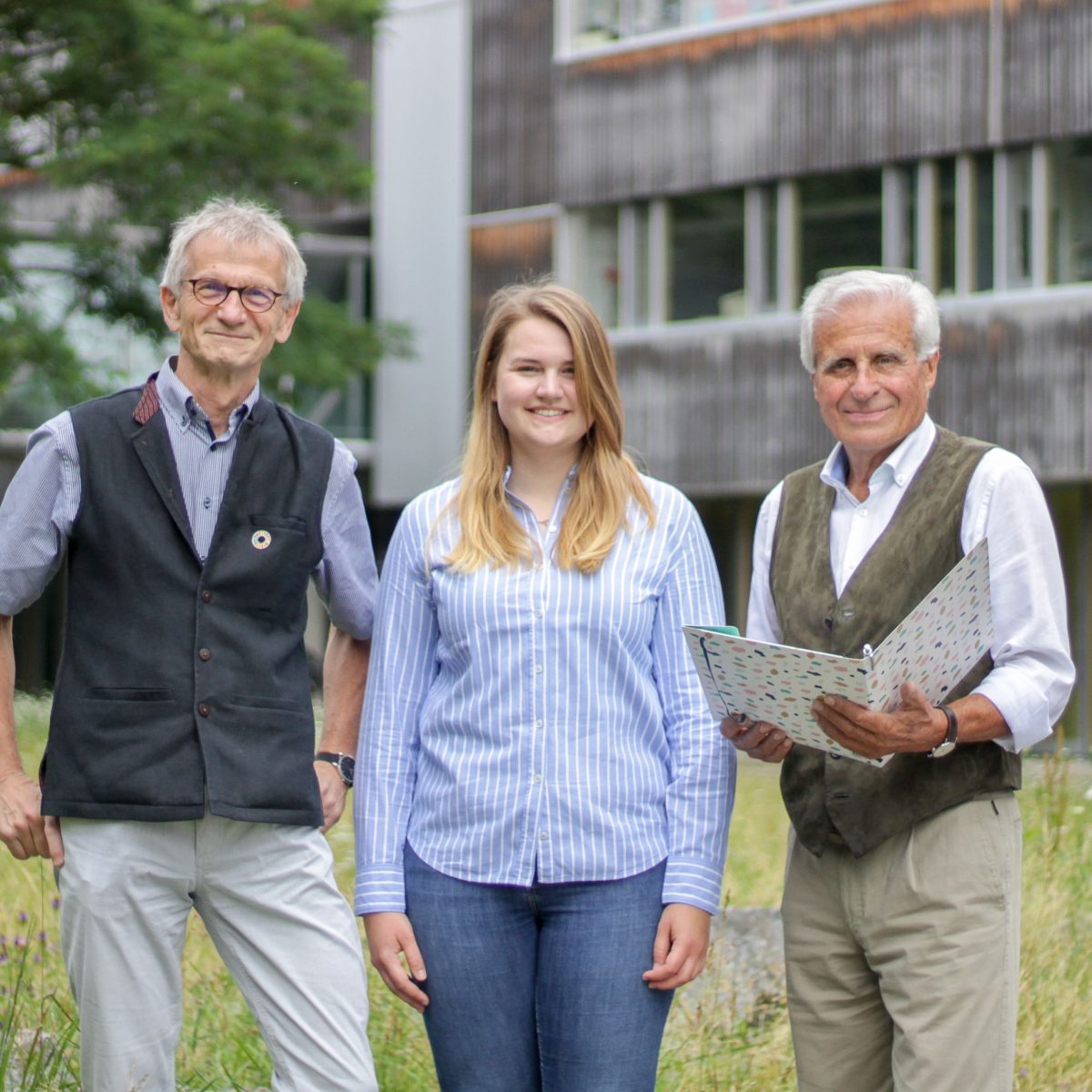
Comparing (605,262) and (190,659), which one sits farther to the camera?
(605,262)

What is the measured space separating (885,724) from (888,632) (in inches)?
14.9

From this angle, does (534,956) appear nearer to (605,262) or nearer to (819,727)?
(819,727)

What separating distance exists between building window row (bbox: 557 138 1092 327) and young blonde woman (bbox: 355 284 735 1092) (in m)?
16.4

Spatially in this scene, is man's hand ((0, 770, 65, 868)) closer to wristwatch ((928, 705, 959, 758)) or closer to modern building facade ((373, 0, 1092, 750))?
wristwatch ((928, 705, 959, 758))

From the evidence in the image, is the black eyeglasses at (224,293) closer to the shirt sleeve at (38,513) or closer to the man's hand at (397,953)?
the shirt sleeve at (38,513)

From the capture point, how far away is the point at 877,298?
13.9 feet

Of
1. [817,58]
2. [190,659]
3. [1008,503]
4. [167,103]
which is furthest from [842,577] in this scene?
[817,58]

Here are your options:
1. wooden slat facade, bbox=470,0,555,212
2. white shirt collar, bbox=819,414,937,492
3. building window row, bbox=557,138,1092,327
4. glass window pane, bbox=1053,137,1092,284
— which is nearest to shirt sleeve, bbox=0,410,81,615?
white shirt collar, bbox=819,414,937,492

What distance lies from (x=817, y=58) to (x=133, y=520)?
58.3 feet

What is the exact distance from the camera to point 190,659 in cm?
427

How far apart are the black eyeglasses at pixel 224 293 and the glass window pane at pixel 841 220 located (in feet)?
56.3

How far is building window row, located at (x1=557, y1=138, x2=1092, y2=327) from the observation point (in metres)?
19.8

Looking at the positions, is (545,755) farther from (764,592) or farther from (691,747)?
(764,592)

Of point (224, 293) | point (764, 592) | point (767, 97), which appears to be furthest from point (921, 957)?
point (767, 97)
